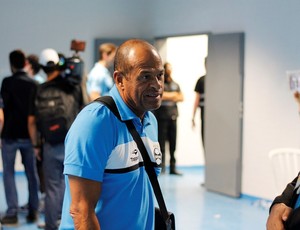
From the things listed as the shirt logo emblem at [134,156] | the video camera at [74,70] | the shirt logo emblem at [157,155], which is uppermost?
the video camera at [74,70]

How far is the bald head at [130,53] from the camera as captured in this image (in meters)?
1.72

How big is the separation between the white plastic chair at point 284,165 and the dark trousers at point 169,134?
2333 millimetres

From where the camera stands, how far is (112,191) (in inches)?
67.2

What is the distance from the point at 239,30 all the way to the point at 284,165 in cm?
177

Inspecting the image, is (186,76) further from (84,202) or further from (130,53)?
(84,202)

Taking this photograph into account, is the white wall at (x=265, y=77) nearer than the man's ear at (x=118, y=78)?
No

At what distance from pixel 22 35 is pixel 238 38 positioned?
10.2ft

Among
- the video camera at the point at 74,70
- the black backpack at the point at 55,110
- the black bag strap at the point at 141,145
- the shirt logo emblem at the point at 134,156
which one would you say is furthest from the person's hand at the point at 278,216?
the video camera at the point at 74,70

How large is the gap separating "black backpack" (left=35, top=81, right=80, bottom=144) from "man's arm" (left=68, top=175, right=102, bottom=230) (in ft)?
7.75

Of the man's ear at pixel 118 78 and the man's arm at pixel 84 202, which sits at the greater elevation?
the man's ear at pixel 118 78

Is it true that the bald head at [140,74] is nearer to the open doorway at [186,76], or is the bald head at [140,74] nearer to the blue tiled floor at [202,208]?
the blue tiled floor at [202,208]

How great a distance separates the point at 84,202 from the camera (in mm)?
1624

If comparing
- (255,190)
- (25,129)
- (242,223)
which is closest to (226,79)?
(255,190)

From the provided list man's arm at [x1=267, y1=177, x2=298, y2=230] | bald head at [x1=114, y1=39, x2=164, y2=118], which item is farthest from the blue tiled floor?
bald head at [x1=114, y1=39, x2=164, y2=118]
